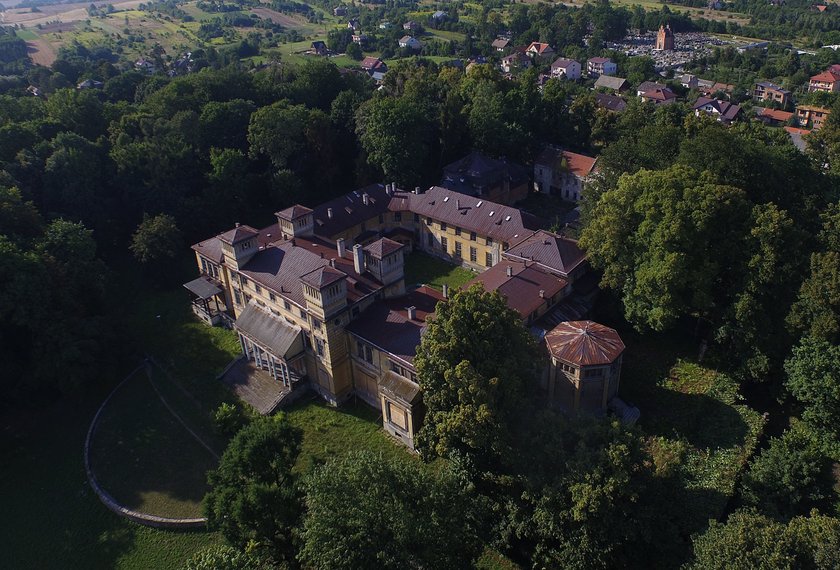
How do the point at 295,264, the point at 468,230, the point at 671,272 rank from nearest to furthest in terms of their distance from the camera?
the point at 671,272, the point at 295,264, the point at 468,230

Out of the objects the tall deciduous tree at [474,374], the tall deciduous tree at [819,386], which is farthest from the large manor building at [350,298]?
the tall deciduous tree at [819,386]

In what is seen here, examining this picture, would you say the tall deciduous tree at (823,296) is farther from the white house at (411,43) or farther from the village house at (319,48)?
the village house at (319,48)

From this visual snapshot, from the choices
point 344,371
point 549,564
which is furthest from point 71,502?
point 549,564

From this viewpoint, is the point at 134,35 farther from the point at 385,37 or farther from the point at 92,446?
the point at 92,446

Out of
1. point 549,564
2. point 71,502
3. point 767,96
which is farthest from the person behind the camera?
point 767,96

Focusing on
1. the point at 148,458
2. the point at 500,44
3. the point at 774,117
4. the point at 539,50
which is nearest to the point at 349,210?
the point at 148,458
